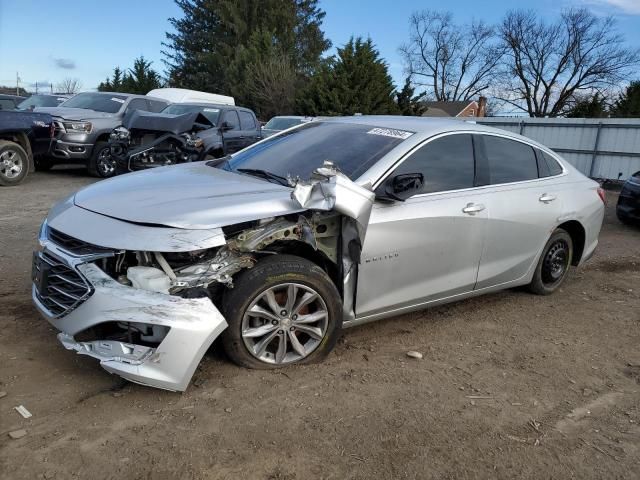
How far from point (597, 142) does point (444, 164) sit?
14905mm

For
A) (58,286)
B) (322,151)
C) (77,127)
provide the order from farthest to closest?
(77,127) → (322,151) → (58,286)

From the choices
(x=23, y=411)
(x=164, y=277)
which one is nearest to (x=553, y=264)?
(x=164, y=277)

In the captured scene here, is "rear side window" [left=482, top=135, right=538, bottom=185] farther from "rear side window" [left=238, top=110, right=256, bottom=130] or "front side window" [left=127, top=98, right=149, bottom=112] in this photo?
"front side window" [left=127, top=98, right=149, bottom=112]

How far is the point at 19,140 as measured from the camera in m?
10.3

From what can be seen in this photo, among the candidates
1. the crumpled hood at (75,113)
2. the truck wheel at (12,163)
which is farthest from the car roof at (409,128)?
the crumpled hood at (75,113)

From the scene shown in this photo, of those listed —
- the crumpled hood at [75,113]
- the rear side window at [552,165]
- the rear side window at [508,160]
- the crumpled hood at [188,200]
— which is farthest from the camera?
the crumpled hood at [75,113]

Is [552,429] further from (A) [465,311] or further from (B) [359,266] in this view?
(A) [465,311]

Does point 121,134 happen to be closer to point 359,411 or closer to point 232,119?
point 232,119

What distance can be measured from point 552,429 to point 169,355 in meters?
2.20

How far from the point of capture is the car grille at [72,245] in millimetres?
3037

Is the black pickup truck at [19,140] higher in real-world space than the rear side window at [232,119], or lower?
lower

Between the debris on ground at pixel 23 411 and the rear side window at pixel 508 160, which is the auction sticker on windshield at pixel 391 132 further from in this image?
the debris on ground at pixel 23 411

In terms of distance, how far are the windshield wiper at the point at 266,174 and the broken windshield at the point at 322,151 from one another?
0.09 ft

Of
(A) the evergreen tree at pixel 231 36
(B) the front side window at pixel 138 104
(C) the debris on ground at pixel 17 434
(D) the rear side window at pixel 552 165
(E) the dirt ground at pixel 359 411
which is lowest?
(C) the debris on ground at pixel 17 434
